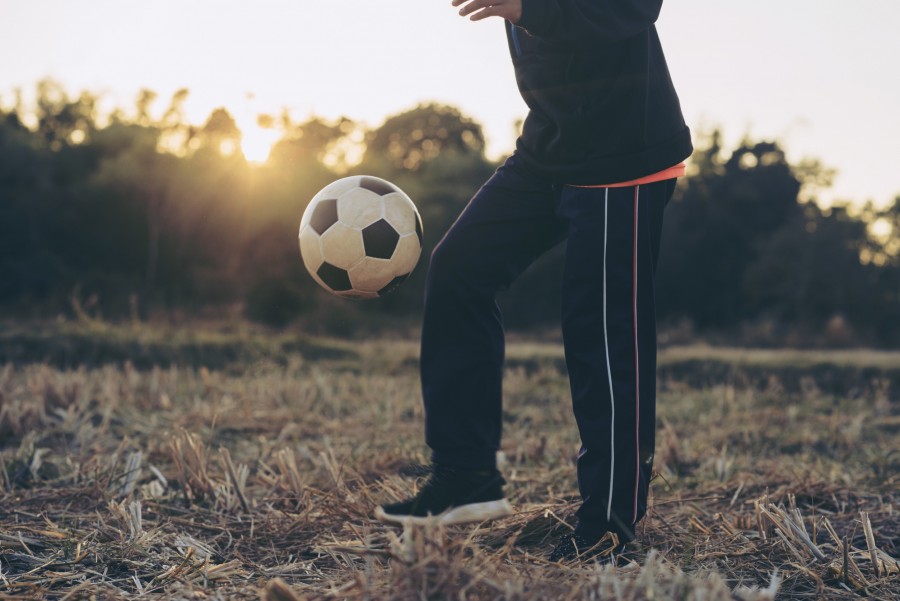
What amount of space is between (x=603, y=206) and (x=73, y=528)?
1.76 metres

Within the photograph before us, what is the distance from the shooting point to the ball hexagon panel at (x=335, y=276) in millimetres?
2473

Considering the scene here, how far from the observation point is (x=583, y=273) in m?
2.10

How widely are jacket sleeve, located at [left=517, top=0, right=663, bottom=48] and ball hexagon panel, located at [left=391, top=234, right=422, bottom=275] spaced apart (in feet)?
2.66

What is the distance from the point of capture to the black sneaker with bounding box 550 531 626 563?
198cm

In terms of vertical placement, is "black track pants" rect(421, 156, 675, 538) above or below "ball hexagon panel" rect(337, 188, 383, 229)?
below

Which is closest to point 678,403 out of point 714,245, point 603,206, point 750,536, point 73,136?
point 750,536

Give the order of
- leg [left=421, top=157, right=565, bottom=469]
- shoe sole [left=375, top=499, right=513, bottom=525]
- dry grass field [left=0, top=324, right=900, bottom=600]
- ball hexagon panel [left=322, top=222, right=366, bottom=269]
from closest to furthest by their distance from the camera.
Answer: dry grass field [left=0, top=324, right=900, bottom=600]
shoe sole [left=375, top=499, right=513, bottom=525]
leg [left=421, top=157, right=565, bottom=469]
ball hexagon panel [left=322, top=222, right=366, bottom=269]

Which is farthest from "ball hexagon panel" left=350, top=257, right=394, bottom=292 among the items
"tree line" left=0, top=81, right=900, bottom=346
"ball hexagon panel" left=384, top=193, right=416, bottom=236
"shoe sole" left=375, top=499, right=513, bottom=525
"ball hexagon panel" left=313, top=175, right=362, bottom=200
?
"tree line" left=0, top=81, right=900, bottom=346

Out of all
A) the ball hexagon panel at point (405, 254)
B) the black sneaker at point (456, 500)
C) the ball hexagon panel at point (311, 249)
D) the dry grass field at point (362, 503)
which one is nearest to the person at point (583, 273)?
the black sneaker at point (456, 500)

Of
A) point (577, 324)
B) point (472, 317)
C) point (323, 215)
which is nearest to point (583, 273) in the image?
point (577, 324)

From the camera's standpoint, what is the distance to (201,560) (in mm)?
2006

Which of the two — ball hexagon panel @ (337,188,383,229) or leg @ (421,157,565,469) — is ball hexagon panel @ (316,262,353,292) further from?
leg @ (421,157,565,469)

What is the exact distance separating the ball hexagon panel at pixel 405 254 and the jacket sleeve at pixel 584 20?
810 millimetres

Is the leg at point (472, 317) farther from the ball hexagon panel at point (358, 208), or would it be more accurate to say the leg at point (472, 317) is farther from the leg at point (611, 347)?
the ball hexagon panel at point (358, 208)
